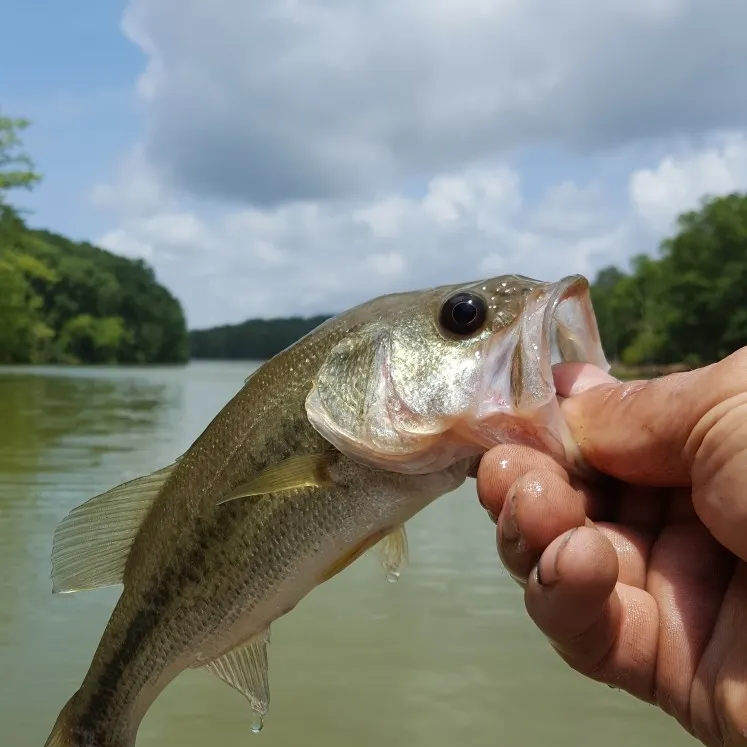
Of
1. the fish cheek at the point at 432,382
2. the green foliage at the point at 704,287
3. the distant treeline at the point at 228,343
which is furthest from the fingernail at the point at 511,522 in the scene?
the distant treeline at the point at 228,343

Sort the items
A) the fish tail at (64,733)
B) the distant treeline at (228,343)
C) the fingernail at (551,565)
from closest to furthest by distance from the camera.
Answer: the fingernail at (551,565), the fish tail at (64,733), the distant treeline at (228,343)

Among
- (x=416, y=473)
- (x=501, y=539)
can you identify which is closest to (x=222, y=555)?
(x=416, y=473)

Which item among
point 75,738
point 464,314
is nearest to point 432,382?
point 464,314

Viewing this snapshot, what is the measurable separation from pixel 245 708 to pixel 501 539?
95.4 inches

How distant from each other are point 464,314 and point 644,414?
59 centimetres

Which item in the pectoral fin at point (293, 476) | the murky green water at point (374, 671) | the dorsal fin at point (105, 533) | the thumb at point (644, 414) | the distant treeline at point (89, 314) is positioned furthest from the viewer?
the distant treeline at point (89, 314)

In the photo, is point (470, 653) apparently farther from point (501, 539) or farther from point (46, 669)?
point (501, 539)

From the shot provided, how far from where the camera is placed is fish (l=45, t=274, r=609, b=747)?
7.49 ft

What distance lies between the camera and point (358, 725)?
3830 mm

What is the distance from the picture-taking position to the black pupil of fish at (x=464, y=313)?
7.72ft

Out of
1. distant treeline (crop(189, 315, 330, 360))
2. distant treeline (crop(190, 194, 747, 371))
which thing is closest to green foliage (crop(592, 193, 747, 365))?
distant treeline (crop(190, 194, 747, 371))

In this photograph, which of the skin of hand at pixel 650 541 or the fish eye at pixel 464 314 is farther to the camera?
the fish eye at pixel 464 314

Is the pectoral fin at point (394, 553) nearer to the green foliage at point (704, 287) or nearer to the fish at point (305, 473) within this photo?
the fish at point (305, 473)

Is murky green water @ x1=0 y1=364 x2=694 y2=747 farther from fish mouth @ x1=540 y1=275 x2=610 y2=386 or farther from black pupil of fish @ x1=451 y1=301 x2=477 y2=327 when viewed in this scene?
black pupil of fish @ x1=451 y1=301 x2=477 y2=327
